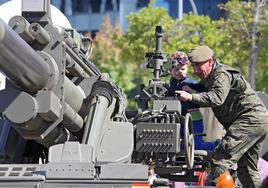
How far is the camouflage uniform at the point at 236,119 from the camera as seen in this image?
26.5ft

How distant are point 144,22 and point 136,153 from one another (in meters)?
21.8

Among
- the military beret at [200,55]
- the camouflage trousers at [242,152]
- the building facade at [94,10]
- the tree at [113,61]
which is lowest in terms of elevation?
the camouflage trousers at [242,152]

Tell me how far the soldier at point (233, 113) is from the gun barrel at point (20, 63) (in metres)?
2.01

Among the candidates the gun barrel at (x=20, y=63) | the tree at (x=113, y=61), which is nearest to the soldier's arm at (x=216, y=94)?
the gun barrel at (x=20, y=63)

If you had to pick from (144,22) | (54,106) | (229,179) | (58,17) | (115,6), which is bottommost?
(229,179)

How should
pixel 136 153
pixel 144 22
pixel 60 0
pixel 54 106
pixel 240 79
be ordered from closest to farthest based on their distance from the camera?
pixel 54 106, pixel 136 153, pixel 240 79, pixel 144 22, pixel 60 0

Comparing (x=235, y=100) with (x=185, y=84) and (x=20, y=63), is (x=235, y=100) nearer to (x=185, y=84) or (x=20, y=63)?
(x=185, y=84)

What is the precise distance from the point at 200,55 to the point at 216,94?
1.51 feet

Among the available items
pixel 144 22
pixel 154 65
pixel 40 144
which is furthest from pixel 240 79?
pixel 144 22

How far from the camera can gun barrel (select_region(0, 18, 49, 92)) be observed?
5.95 m

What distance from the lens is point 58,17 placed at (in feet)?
30.9

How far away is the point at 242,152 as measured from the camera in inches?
327

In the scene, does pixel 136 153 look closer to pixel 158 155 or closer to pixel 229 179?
pixel 158 155

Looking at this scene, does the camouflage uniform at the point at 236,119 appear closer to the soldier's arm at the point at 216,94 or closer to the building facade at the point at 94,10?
the soldier's arm at the point at 216,94
